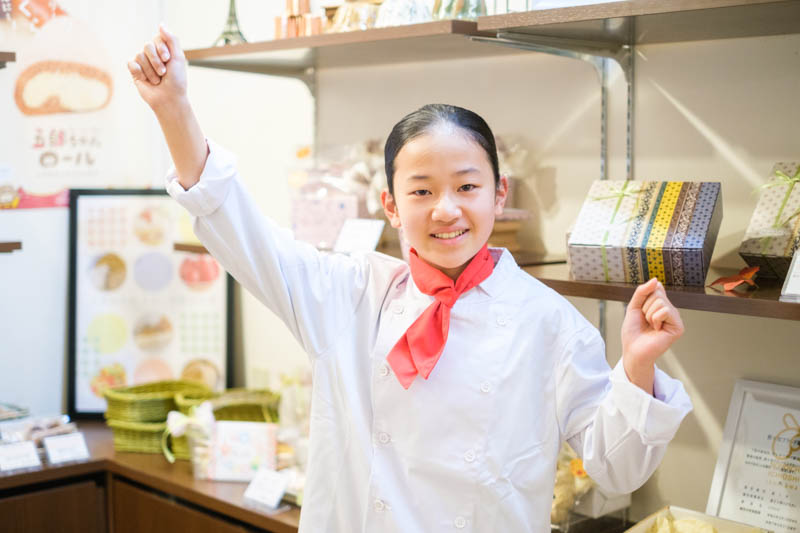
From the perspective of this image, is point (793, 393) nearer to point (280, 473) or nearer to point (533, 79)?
point (533, 79)

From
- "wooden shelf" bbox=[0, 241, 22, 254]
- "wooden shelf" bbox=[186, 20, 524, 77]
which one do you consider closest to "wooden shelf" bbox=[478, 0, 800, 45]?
"wooden shelf" bbox=[186, 20, 524, 77]

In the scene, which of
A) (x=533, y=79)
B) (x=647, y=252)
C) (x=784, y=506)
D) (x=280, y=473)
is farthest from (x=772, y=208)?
A: (x=280, y=473)

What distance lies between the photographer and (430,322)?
4.83 feet

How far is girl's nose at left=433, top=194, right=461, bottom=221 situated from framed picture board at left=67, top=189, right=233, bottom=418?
5.91ft

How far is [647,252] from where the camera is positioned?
63.0 inches

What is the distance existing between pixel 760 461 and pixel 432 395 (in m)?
0.70

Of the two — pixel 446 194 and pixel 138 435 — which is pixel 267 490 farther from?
pixel 446 194

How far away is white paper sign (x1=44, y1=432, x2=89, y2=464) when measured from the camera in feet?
8.74

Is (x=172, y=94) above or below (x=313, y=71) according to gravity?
below

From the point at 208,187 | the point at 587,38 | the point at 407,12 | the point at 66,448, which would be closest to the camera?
the point at 208,187

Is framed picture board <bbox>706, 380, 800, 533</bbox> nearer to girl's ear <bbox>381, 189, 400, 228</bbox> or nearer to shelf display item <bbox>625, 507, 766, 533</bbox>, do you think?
shelf display item <bbox>625, 507, 766, 533</bbox>

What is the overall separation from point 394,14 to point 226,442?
1.19 m

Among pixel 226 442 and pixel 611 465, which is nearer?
pixel 611 465

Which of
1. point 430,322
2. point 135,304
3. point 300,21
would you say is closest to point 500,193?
point 430,322
